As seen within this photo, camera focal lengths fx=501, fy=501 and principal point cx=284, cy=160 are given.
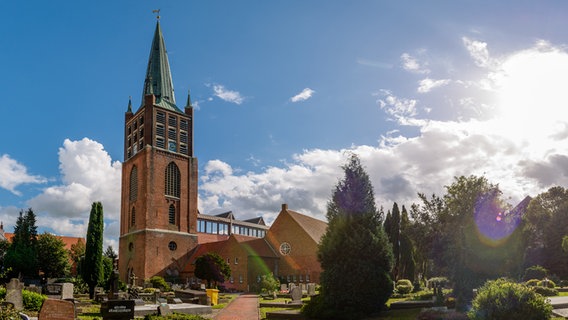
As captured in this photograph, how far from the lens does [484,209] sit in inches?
914

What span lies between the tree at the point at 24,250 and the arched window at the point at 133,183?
1368 centimetres

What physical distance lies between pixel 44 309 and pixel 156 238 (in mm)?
50027

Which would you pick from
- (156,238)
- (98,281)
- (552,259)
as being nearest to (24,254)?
(156,238)

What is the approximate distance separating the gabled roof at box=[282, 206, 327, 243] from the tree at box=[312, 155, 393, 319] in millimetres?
36237

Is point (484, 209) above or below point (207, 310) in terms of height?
above

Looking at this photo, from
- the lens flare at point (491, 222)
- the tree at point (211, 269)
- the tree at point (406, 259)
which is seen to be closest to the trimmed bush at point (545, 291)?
the lens flare at point (491, 222)

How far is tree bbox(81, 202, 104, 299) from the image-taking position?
39594 millimetres

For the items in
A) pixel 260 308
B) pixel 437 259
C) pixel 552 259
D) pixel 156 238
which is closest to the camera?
pixel 260 308

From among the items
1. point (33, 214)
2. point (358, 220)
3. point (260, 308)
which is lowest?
point (260, 308)

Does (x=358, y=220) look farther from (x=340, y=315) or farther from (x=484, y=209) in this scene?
(x=484, y=209)

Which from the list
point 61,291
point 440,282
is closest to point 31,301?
point 61,291

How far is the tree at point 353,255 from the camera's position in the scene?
2144 centimetres

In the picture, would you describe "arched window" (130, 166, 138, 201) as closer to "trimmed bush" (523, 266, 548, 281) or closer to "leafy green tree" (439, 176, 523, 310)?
"trimmed bush" (523, 266, 548, 281)

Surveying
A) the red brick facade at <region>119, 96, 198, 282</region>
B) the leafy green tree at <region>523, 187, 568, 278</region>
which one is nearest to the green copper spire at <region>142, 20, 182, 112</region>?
the red brick facade at <region>119, 96, 198, 282</region>
